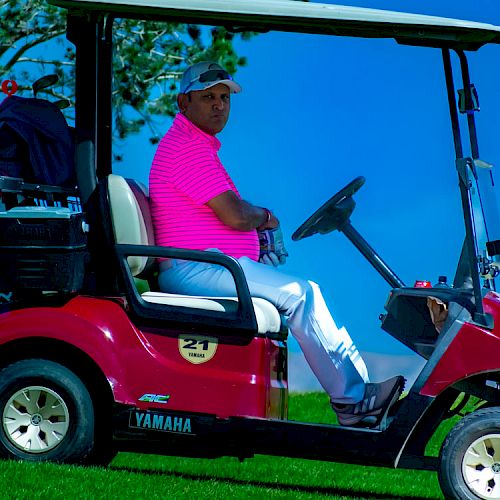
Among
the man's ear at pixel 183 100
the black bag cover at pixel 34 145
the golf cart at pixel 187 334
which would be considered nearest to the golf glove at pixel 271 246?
the golf cart at pixel 187 334

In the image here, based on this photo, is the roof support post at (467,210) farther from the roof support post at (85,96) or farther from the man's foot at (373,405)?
the roof support post at (85,96)

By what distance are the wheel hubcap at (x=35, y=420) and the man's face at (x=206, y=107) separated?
135cm

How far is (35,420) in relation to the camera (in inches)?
202

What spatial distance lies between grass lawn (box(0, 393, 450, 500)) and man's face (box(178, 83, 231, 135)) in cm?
157

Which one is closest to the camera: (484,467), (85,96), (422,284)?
(484,467)

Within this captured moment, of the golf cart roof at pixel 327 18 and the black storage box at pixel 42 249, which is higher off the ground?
the golf cart roof at pixel 327 18

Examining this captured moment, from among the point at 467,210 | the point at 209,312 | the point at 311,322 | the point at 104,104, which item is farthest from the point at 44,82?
the point at 467,210

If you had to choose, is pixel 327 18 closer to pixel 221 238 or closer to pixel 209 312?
pixel 221 238

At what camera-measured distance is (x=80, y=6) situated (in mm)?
4988

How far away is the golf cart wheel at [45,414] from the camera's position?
509cm

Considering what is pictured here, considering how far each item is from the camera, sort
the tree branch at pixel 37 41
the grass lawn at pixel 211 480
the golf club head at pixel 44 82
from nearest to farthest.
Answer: the grass lawn at pixel 211 480, the golf club head at pixel 44 82, the tree branch at pixel 37 41

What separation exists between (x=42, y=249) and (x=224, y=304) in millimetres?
811

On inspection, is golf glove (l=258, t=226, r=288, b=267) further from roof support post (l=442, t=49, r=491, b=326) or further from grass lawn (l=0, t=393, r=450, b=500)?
grass lawn (l=0, t=393, r=450, b=500)

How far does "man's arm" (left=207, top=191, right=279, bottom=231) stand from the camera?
5098 mm
